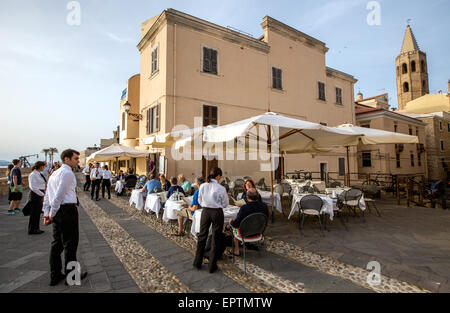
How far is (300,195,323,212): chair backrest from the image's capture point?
17.6ft

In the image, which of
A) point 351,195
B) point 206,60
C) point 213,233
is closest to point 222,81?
point 206,60

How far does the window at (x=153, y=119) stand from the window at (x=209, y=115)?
98.3 inches

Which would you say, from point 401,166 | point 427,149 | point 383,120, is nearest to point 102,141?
point 383,120

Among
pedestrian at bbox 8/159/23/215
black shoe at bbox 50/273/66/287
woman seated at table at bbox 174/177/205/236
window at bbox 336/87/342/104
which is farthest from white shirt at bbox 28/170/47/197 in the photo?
window at bbox 336/87/342/104

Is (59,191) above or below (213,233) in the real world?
above

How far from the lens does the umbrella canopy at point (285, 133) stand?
4.62 metres

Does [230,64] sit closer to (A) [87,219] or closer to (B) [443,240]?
(A) [87,219]

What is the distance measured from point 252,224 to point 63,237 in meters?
2.58

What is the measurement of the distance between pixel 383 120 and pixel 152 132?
21.0 metres

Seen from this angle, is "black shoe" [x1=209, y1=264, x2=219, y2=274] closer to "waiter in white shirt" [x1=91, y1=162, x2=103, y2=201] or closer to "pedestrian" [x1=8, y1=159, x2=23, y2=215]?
"pedestrian" [x1=8, y1=159, x2=23, y2=215]

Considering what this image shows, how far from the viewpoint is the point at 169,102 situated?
11.8 metres

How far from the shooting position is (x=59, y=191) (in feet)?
9.54

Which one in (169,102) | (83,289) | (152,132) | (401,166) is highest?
(169,102)

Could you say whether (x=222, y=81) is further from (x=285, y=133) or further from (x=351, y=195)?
(x=351, y=195)
